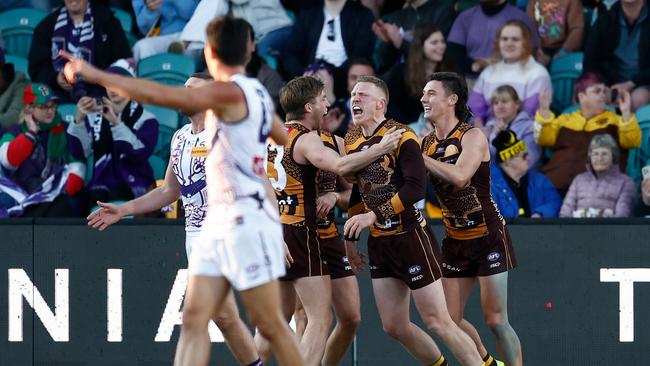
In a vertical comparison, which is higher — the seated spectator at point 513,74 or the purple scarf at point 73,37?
the purple scarf at point 73,37

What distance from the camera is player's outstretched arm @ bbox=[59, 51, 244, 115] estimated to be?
6.57 m

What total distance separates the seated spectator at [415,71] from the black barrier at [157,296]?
2181mm

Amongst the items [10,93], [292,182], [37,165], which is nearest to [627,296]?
[292,182]

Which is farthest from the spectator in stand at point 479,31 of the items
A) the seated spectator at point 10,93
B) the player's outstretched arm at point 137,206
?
the player's outstretched arm at point 137,206

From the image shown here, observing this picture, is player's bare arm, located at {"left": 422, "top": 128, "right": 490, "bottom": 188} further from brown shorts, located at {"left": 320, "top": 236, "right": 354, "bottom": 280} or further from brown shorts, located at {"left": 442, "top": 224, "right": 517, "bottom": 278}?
brown shorts, located at {"left": 320, "top": 236, "right": 354, "bottom": 280}

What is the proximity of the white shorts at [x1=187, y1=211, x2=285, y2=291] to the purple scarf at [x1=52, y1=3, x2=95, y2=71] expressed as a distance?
281 inches

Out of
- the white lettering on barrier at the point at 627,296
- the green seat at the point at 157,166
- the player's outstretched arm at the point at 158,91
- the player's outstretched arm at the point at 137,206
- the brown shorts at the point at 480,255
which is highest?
the player's outstretched arm at the point at 158,91

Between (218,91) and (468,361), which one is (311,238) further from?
(218,91)

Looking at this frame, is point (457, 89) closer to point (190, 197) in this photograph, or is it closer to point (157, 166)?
point (190, 197)

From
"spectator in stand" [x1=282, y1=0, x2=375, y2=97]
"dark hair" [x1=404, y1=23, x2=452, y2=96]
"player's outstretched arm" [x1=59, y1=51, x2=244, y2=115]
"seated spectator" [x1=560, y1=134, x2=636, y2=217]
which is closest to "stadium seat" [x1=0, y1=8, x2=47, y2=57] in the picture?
"spectator in stand" [x1=282, y1=0, x2=375, y2=97]

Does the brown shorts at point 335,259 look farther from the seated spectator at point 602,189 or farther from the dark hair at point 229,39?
the seated spectator at point 602,189

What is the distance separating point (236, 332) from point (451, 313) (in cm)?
184

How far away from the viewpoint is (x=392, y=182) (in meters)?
9.07

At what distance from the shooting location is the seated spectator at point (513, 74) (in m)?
13.0
